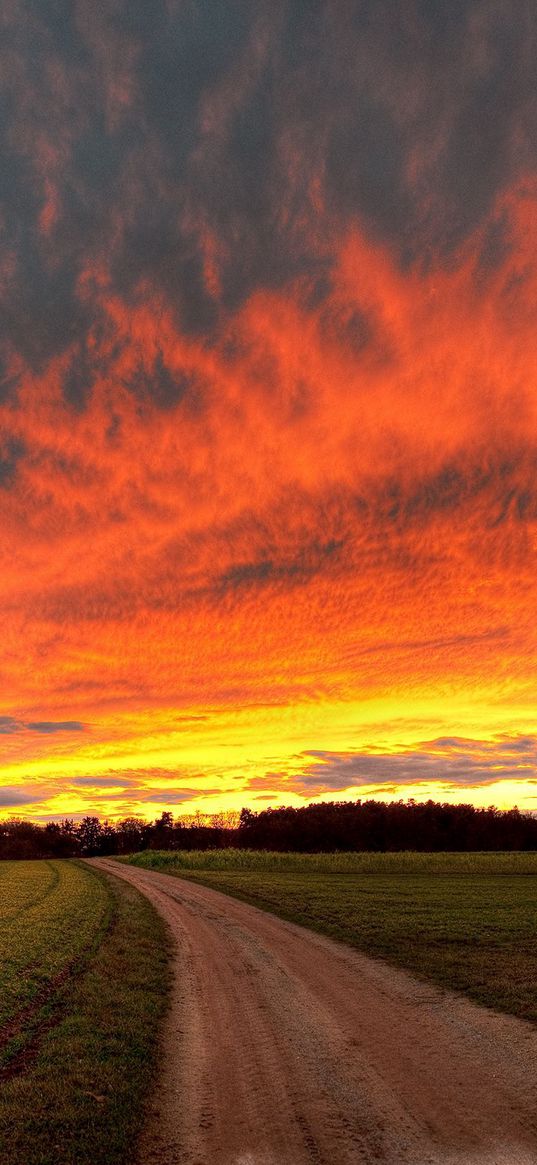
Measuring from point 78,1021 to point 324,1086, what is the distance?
6.00 m

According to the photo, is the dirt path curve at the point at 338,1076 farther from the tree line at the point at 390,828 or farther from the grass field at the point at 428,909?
the tree line at the point at 390,828

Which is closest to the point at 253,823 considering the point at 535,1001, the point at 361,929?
the point at 361,929

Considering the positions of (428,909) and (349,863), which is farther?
(349,863)

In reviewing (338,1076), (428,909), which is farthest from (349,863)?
(338,1076)

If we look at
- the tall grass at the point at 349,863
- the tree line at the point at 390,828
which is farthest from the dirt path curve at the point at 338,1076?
the tree line at the point at 390,828

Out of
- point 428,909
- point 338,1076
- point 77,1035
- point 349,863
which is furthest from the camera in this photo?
point 349,863

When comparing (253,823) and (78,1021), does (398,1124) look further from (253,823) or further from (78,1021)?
(253,823)

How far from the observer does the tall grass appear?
58.5 m

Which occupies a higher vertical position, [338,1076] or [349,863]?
[338,1076]

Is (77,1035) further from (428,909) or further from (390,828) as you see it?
(390,828)

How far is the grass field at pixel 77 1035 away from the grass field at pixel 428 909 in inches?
285

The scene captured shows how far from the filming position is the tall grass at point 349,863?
58.5 m

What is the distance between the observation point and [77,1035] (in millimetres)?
11961

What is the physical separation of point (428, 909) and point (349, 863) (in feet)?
115
